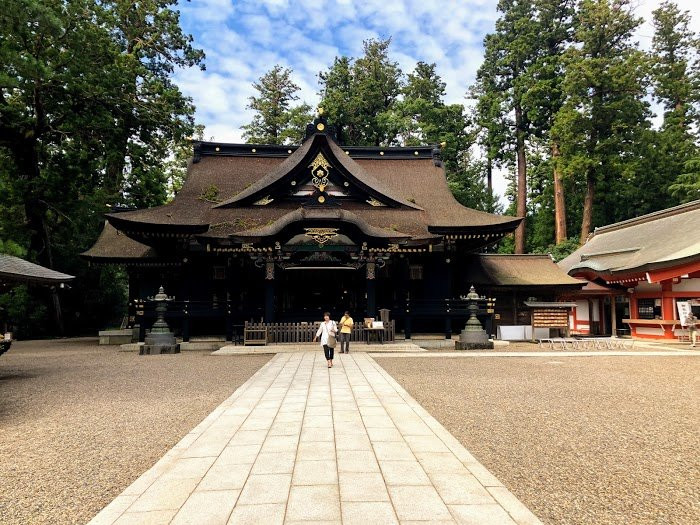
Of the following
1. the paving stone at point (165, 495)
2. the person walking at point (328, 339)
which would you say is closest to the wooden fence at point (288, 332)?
the person walking at point (328, 339)

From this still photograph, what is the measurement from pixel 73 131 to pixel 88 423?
69.5ft

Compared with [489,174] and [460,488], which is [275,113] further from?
[460,488]

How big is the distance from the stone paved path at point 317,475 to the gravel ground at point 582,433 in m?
0.47

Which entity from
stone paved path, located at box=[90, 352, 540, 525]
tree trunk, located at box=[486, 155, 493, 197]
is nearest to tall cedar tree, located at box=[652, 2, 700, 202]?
tree trunk, located at box=[486, 155, 493, 197]

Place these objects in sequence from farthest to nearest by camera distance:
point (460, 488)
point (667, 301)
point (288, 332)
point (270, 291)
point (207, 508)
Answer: point (667, 301), point (270, 291), point (288, 332), point (460, 488), point (207, 508)

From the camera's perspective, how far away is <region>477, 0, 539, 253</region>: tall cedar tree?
36719mm

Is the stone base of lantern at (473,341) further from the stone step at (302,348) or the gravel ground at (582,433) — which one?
the gravel ground at (582,433)

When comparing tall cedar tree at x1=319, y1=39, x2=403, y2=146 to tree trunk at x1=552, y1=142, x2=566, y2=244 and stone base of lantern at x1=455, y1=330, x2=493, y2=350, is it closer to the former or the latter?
tree trunk at x1=552, y1=142, x2=566, y2=244

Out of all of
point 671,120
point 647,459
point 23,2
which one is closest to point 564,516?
point 647,459

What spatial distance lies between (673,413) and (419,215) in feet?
46.2

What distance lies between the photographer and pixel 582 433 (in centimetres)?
566

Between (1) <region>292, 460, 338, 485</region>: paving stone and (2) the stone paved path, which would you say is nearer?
(2) the stone paved path

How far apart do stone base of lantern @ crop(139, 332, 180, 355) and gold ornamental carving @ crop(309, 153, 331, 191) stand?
8580 millimetres

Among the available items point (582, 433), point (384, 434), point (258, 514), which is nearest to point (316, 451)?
point (384, 434)
